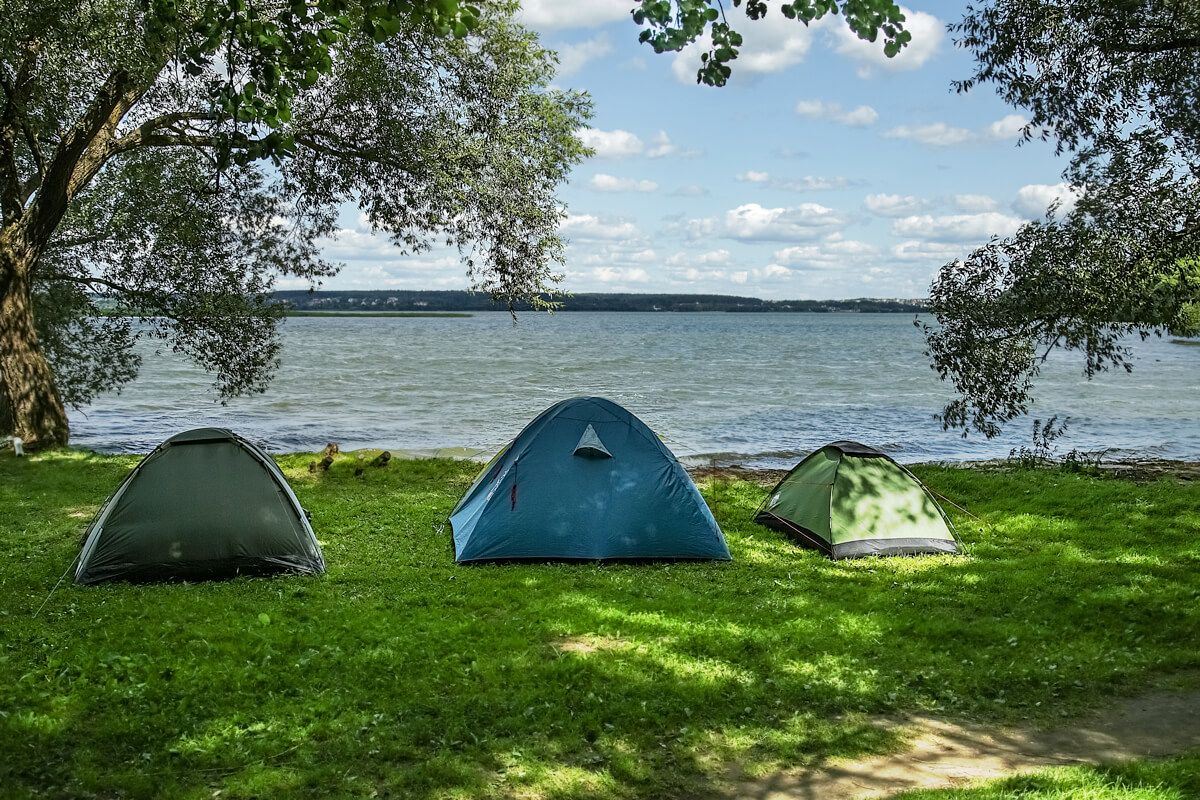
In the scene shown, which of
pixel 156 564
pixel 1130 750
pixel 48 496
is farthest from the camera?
pixel 48 496

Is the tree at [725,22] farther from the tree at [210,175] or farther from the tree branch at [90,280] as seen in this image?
the tree branch at [90,280]

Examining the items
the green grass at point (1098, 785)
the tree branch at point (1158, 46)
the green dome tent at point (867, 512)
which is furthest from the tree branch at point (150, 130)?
the green grass at point (1098, 785)

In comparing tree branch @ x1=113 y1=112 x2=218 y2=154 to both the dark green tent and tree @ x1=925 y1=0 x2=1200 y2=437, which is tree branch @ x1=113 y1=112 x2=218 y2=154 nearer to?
the dark green tent

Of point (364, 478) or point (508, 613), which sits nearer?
point (508, 613)

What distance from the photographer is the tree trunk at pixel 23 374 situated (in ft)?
59.2

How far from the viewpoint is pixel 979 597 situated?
10344 millimetres

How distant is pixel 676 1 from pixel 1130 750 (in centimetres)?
Answer: 636

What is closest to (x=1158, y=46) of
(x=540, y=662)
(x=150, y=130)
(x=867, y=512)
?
(x=867, y=512)

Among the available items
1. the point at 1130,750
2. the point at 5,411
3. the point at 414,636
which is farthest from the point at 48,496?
the point at 1130,750

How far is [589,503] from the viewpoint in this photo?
11.8m

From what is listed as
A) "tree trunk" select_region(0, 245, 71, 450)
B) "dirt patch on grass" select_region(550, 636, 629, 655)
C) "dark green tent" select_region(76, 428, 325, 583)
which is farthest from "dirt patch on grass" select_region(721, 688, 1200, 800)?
"tree trunk" select_region(0, 245, 71, 450)

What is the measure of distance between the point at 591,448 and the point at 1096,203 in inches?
361

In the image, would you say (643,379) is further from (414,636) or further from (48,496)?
(414,636)

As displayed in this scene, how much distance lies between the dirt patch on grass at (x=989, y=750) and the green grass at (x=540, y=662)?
0.73 feet
